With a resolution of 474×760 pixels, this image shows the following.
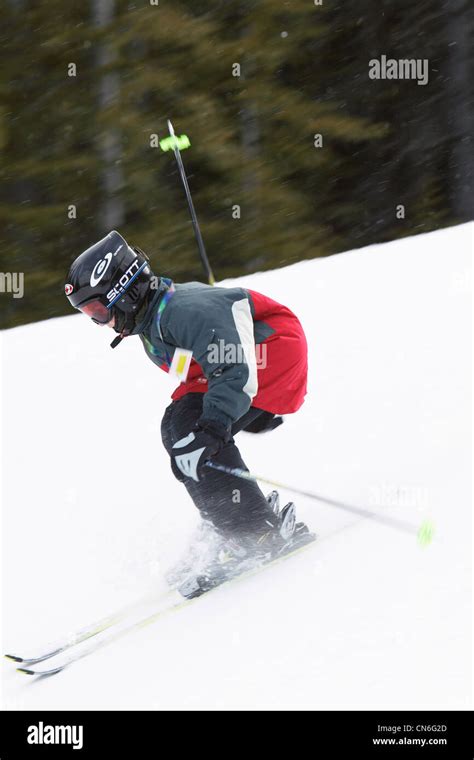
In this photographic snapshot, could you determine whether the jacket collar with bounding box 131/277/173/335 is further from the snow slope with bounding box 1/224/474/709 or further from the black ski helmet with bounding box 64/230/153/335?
the snow slope with bounding box 1/224/474/709

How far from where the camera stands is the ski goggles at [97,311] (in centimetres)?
374

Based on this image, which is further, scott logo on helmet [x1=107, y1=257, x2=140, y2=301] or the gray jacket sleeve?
scott logo on helmet [x1=107, y1=257, x2=140, y2=301]

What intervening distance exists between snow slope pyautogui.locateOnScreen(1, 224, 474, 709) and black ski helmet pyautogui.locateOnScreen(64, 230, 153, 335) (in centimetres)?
114

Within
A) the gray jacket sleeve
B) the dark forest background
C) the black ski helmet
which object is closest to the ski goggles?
the black ski helmet

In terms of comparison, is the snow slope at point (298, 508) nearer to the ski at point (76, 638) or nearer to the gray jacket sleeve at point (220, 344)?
the ski at point (76, 638)

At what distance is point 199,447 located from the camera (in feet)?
11.7

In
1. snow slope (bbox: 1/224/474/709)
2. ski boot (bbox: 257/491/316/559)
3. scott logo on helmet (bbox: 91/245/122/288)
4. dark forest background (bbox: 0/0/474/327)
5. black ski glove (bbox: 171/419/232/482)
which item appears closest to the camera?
snow slope (bbox: 1/224/474/709)

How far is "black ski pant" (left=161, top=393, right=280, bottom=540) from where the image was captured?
3830 mm

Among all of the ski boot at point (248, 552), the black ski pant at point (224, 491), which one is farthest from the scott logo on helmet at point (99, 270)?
the ski boot at point (248, 552)

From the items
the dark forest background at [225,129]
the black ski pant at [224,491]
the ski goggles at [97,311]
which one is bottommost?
the black ski pant at [224,491]

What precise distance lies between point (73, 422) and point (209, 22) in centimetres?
801
